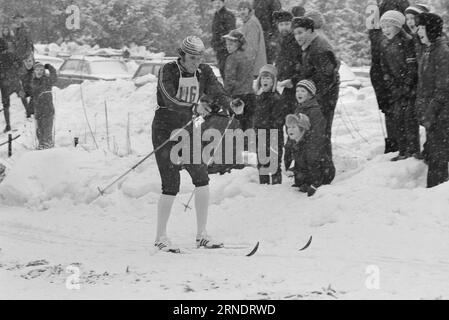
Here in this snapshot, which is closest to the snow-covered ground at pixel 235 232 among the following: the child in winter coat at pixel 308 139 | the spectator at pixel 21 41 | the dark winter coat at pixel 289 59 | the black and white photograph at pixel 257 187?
the black and white photograph at pixel 257 187

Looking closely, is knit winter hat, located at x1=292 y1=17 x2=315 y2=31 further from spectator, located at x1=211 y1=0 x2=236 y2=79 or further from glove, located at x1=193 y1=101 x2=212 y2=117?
spectator, located at x1=211 y1=0 x2=236 y2=79

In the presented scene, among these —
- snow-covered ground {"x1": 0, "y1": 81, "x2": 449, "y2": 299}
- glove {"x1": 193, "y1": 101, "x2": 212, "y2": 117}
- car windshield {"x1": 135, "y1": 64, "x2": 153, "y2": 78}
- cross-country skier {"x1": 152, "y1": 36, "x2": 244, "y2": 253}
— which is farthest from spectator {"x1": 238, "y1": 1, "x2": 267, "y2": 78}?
car windshield {"x1": 135, "y1": 64, "x2": 153, "y2": 78}

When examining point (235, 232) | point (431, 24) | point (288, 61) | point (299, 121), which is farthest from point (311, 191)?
point (431, 24)

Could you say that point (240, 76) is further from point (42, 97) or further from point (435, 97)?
point (42, 97)

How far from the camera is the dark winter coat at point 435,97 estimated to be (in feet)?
24.6

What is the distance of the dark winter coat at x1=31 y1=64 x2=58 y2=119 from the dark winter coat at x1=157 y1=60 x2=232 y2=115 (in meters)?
5.72

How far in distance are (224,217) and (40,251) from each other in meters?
2.18

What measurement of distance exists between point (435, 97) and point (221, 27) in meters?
4.48

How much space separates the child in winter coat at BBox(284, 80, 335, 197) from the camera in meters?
8.23

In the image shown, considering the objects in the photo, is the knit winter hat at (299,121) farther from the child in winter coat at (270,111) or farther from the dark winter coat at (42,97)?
the dark winter coat at (42,97)

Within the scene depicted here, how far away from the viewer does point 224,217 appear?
8672mm

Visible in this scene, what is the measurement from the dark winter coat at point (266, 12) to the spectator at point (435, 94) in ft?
12.9
